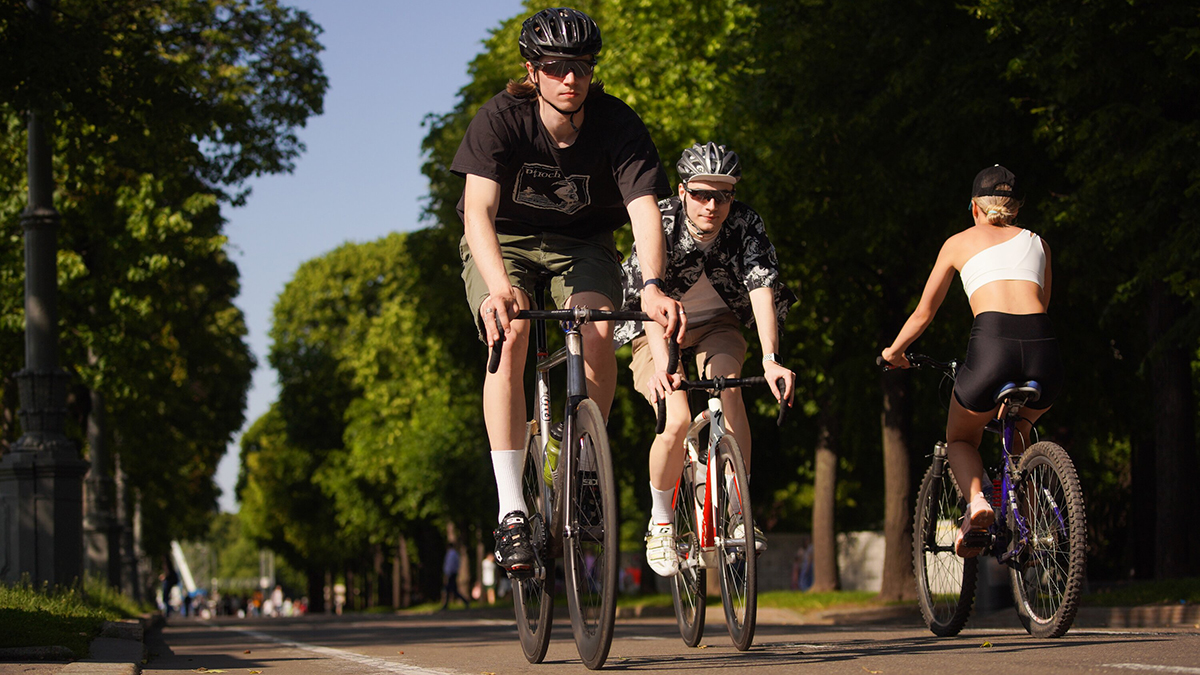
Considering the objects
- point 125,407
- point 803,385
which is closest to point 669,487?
point 803,385

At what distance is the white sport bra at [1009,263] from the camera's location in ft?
22.2

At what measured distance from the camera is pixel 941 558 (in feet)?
23.9

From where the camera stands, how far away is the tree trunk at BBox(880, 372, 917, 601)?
823 inches

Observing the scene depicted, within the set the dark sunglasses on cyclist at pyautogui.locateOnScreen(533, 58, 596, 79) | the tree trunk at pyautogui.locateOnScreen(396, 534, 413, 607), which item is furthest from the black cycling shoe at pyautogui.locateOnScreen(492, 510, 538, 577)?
the tree trunk at pyautogui.locateOnScreen(396, 534, 413, 607)

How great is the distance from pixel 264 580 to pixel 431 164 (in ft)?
348

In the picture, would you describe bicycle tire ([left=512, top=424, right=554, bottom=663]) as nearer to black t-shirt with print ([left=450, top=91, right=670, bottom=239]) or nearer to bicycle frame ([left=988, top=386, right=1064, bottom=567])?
black t-shirt with print ([left=450, top=91, right=670, bottom=239])

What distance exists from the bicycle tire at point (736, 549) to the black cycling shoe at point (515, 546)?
84 cm

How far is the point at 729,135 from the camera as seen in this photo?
74.6ft

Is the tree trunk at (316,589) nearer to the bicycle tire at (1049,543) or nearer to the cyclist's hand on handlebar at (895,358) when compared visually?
the cyclist's hand on handlebar at (895,358)

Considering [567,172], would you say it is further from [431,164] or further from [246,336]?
[246,336]

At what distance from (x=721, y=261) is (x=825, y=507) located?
59.0ft

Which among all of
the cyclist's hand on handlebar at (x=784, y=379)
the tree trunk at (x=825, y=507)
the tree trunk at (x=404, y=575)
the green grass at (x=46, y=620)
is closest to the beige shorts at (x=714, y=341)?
the cyclist's hand on handlebar at (x=784, y=379)

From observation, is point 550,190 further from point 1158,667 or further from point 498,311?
point 1158,667

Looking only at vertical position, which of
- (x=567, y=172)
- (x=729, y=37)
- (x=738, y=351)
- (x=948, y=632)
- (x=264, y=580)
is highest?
(x=729, y=37)
